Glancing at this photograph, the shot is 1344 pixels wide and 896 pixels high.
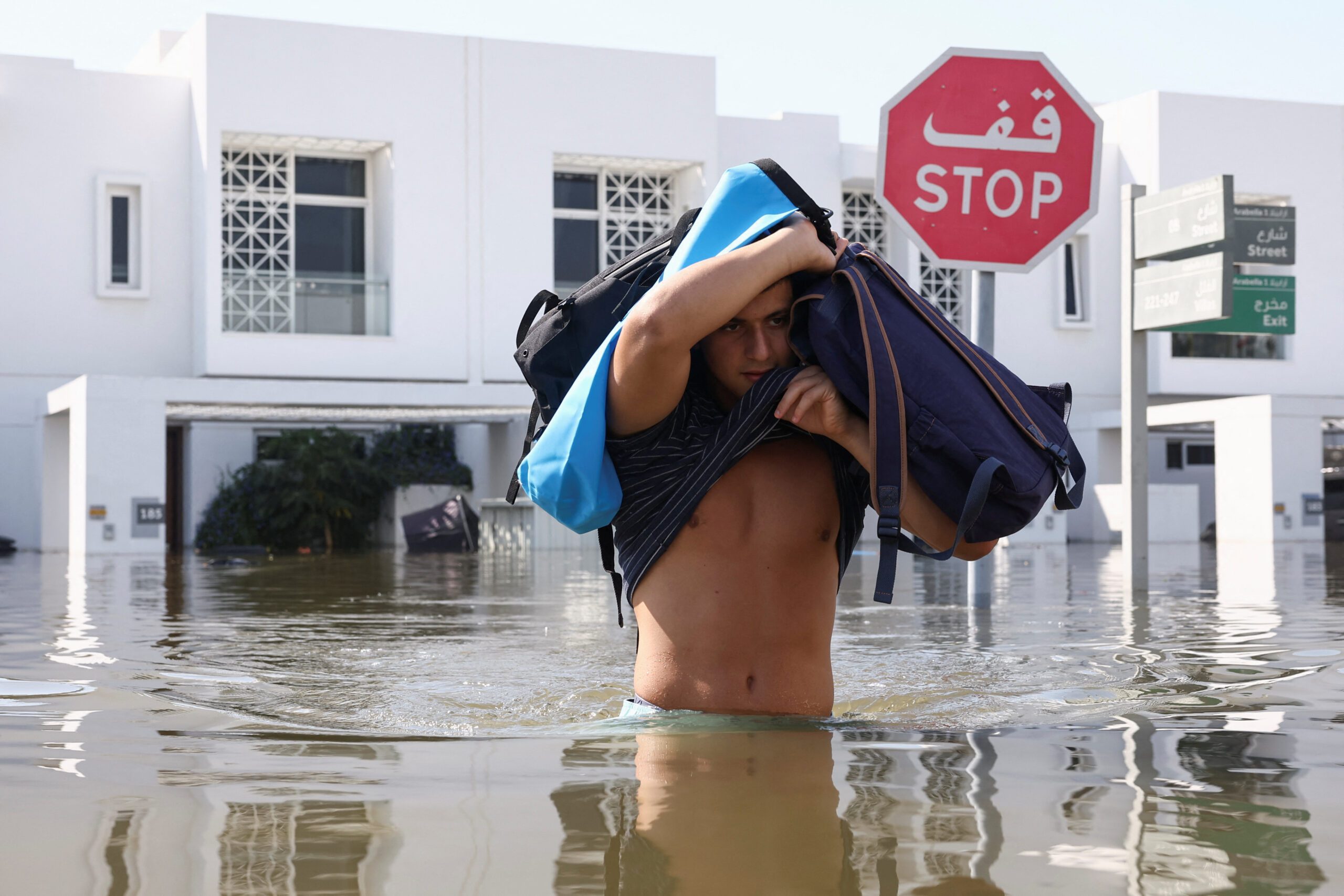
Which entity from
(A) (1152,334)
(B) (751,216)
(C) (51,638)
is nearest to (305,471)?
(A) (1152,334)

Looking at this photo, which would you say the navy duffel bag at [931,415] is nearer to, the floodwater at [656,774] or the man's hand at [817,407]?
Result: the man's hand at [817,407]

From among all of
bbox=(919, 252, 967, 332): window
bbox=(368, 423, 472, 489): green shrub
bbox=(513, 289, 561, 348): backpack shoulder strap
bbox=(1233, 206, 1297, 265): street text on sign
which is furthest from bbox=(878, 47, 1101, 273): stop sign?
bbox=(919, 252, 967, 332): window

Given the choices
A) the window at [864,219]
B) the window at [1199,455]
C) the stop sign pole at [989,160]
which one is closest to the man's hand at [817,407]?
the stop sign pole at [989,160]

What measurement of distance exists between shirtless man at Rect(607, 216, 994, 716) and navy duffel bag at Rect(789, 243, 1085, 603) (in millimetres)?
69

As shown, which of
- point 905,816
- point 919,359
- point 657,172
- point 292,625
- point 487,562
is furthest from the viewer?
point 657,172

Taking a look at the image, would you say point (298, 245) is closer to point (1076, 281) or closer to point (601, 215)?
point (601, 215)

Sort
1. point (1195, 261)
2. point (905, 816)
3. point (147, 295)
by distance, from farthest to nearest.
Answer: point (147, 295), point (1195, 261), point (905, 816)

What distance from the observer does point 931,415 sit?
2684 mm

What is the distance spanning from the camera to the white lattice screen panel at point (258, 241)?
2252 cm

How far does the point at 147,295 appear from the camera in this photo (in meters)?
22.8

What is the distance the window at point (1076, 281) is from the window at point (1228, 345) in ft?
5.99

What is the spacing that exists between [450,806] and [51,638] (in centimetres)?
413

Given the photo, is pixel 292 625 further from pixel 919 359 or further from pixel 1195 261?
pixel 1195 261

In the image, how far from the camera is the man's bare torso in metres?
2.96
